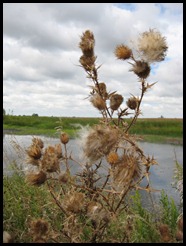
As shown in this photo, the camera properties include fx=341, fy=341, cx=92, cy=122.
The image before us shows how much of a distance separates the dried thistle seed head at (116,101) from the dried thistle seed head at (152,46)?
0.99ft

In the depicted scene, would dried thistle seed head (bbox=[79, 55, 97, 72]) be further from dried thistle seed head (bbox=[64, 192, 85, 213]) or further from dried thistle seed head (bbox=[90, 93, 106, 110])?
dried thistle seed head (bbox=[64, 192, 85, 213])

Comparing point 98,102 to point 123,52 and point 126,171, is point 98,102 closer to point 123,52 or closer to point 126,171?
point 123,52

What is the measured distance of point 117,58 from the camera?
224 centimetres

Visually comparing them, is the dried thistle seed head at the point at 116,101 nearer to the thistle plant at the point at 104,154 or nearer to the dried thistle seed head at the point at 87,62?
the thistle plant at the point at 104,154

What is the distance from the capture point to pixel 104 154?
2043 millimetres

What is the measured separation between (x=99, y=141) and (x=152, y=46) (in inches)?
29.0

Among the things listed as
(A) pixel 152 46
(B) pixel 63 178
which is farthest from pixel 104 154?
(A) pixel 152 46

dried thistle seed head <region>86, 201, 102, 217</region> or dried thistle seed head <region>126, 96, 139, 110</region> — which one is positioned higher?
dried thistle seed head <region>126, 96, 139, 110</region>

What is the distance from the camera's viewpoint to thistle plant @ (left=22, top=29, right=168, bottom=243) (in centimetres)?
198

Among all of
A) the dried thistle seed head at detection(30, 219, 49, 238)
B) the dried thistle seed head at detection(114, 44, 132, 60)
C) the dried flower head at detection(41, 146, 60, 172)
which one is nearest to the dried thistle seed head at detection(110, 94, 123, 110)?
the dried thistle seed head at detection(114, 44, 132, 60)

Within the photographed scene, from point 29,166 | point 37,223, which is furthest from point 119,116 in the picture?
point 37,223

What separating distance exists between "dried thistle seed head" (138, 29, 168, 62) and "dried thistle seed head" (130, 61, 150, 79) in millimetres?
60

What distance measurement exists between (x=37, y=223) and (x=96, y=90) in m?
0.91

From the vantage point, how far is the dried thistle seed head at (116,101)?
7.39ft
